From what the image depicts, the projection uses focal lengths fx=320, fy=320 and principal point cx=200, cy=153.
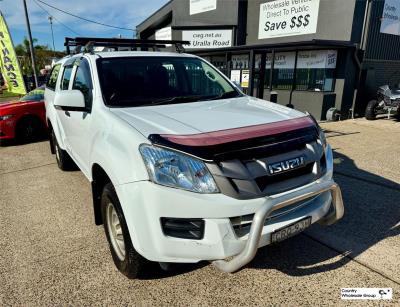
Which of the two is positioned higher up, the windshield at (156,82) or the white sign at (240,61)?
the white sign at (240,61)

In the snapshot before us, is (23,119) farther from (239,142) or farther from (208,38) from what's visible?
(208,38)

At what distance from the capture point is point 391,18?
11711 millimetres

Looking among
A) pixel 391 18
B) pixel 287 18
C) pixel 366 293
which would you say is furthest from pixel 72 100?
pixel 391 18

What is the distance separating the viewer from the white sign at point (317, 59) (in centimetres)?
1082

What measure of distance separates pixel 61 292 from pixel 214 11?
16.2m

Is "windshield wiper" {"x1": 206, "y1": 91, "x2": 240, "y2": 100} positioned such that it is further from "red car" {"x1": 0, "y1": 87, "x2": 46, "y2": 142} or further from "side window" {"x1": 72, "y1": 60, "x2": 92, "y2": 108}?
"red car" {"x1": 0, "y1": 87, "x2": 46, "y2": 142}

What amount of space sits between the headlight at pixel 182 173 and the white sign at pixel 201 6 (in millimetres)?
15932

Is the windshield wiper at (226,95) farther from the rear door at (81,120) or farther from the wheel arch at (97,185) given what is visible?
the wheel arch at (97,185)

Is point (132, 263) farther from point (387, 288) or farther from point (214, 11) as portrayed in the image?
point (214, 11)

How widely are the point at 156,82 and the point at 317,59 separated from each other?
9310 millimetres

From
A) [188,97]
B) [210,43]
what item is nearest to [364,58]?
[210,43]

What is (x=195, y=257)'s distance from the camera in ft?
7.07

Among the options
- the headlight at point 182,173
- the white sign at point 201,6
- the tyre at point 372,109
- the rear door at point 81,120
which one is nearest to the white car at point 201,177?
the headlight at point 182,173

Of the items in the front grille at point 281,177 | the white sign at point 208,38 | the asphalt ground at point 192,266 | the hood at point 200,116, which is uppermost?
the white sign at point 208,38
